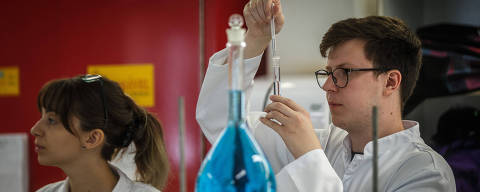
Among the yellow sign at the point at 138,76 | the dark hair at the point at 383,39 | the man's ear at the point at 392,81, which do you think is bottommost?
the yellow sign at the point at 138,76

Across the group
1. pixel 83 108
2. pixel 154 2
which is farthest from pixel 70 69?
pixel 83 108

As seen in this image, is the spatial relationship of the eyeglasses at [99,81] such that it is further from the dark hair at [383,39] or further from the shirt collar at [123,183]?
the dark hair at [383,39]

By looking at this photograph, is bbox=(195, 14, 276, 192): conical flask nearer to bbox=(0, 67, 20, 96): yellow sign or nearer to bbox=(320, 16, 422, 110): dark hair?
bbox=(320, 16, 422, 110): dark hair

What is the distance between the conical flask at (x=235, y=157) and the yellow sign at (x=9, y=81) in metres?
1.49

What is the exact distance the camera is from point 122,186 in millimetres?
1477

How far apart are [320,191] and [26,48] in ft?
5.82

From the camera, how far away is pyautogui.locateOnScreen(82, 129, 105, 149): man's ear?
1440 mm

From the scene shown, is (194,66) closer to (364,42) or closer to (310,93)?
(310,93)

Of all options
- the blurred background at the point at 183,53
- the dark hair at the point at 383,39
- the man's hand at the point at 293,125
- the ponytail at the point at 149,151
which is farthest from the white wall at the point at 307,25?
the man's hand at the point at 293,125

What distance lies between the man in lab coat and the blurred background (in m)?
0.52

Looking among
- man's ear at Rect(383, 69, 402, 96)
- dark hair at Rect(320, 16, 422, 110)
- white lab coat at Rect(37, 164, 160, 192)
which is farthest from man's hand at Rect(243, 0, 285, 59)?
white lab coat at Rect(37, 164, 160, 192)

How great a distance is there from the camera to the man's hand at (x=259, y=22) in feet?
3.57

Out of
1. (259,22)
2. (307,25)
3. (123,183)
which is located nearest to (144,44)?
(307,25)

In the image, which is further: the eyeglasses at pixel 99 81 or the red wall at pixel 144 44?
the red wall at pixel 144 44
